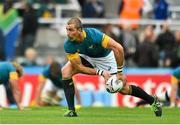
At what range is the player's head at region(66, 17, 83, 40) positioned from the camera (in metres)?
16.3

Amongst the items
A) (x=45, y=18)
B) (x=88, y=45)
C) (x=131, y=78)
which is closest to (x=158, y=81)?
(x=131, y=78)

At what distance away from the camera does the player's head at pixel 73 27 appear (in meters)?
16.3

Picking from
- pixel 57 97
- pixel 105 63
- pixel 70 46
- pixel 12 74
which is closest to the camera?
pixel 70 46

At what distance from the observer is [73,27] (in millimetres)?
16375

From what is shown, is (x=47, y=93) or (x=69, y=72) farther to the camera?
(x=47, y=93)

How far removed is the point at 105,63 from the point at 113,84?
5.54ft

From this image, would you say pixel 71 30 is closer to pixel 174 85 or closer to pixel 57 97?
pixel 174 85

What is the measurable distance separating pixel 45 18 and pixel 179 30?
4664mm

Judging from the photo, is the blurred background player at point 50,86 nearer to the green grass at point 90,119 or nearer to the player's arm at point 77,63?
the green grass at point 90,119

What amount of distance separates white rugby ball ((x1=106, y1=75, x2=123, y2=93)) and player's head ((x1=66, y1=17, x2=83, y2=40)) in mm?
1083

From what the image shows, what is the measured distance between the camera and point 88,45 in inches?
668

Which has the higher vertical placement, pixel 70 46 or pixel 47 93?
pixel 70 46

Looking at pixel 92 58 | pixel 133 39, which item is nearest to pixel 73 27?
pixel 92 58

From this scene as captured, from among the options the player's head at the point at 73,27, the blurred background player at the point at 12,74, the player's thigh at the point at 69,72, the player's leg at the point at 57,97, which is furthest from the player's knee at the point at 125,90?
the player's leg at the point at 57,97
